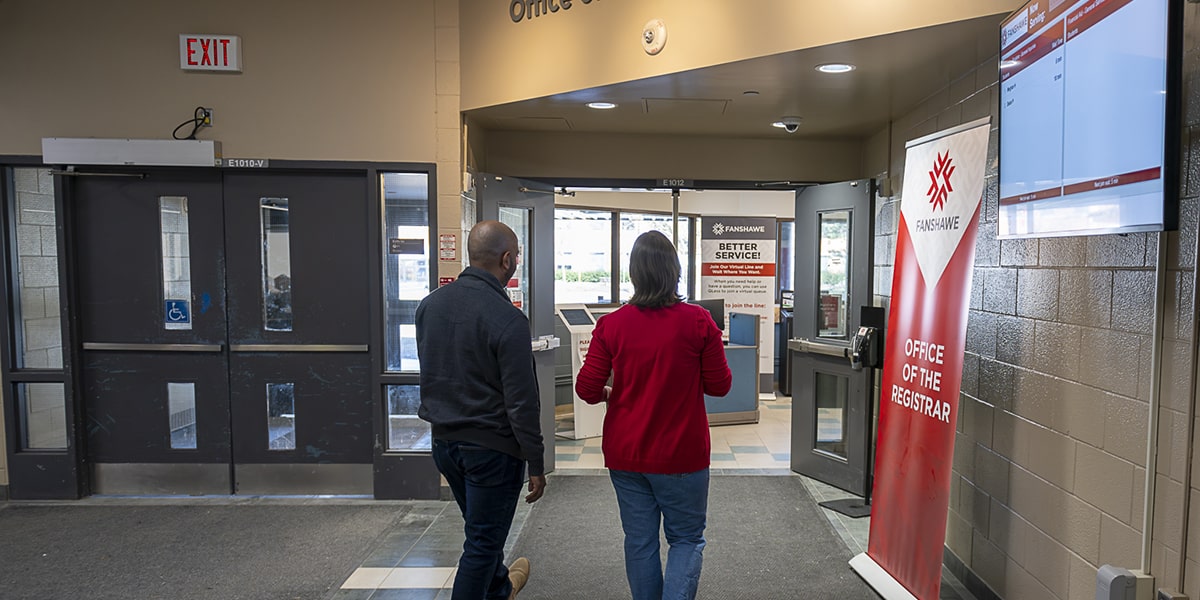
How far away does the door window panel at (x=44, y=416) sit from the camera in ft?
13.7

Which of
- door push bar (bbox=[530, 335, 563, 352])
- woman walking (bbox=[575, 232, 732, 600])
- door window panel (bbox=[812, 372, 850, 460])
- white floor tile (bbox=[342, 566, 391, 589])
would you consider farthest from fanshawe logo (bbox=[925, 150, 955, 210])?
white floor tile (bbox=[342, 566, 391, 589])

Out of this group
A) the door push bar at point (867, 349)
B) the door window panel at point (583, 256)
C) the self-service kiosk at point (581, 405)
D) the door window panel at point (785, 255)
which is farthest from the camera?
the door window panel at point (785, 255)

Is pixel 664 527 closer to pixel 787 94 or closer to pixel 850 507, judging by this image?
pixel 850 507

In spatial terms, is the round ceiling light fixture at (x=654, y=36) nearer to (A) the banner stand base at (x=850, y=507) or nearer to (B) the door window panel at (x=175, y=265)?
(A) the banner stand base at (x=850, y=507)

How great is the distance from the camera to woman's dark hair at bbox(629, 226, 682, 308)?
7.46 ft

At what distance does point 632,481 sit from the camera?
7.66ft

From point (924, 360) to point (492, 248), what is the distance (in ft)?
5.76

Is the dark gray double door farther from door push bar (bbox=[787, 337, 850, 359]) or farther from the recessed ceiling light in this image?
door push bar (bbox=[787, 337, 850, 359])

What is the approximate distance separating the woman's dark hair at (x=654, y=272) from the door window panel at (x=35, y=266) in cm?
379

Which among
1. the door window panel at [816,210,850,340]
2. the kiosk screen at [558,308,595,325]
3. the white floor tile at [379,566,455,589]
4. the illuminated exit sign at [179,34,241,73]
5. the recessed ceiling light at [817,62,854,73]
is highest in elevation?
the illuminated exit sign at [179,34,241,73]

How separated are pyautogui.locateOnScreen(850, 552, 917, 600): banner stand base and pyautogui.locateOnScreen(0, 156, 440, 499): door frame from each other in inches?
93.5

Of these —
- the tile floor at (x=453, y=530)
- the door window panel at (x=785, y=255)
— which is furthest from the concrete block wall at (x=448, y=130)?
the door window panel at (x=785, y=255)

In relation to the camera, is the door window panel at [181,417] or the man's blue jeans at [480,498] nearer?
the man's blue jeans at [480,498]

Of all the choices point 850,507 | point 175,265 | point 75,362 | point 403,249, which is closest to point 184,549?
point 75,362
